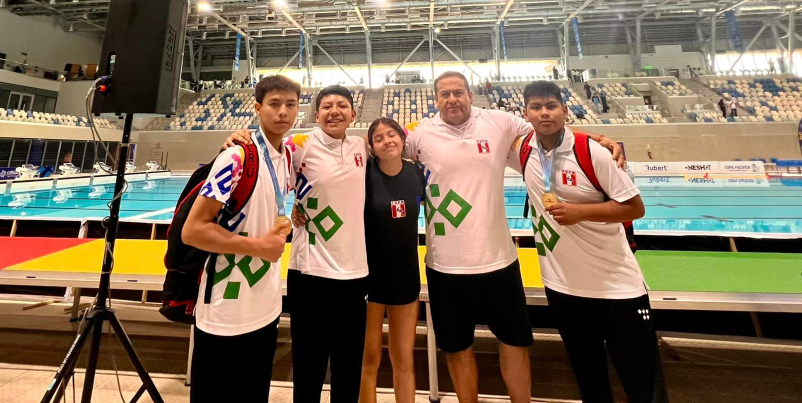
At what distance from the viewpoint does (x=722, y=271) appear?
2.31 meters

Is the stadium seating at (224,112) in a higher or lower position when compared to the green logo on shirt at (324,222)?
higher

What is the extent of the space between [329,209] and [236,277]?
0.49 metres

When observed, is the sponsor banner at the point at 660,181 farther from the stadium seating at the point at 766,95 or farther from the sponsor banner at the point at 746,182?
the stadium seating at the point at 766,95

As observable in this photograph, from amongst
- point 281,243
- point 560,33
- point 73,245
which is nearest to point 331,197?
point 281,243

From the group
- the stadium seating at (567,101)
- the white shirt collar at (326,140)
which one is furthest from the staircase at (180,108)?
the white shirt collar at (326,140)

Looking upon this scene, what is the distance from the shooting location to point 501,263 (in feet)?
5.32

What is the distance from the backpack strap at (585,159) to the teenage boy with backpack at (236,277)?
1.29 metres

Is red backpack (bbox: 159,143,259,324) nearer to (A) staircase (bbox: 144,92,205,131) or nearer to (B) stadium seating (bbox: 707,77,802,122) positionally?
(B) stadium seating (bbox: 707,77,802,122)

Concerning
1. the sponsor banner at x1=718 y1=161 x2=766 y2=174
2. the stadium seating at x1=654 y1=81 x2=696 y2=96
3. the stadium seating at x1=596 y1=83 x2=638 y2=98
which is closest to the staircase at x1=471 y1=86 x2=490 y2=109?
the stadium seating at x1=596 y1=83 x2=638 y2=98

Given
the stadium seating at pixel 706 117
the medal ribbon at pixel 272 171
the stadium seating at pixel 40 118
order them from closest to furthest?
1. the medal ribbon at pixel 272 171
2. the stadium seating at pixel 40 118
3. the stadium seating at pixel 706 117

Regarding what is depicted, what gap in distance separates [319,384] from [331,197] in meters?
0.85

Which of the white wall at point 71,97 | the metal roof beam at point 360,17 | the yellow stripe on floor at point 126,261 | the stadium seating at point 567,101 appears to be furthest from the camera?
the white wall at point 71,97

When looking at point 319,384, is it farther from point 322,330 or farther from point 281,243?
point 281,243

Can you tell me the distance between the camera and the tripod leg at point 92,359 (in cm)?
132
